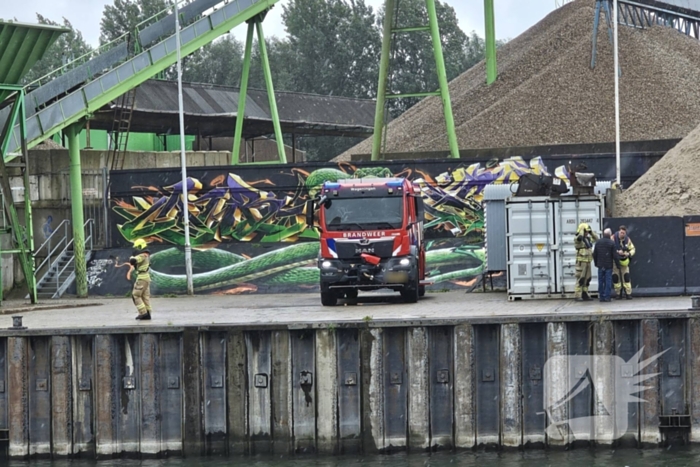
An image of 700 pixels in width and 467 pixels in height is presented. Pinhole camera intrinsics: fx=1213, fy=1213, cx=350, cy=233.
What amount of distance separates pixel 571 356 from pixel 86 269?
80.5 feet

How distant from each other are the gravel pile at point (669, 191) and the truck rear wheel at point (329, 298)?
28.8 ft

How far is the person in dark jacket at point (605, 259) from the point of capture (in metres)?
29.1

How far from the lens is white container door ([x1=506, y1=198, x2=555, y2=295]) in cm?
3112

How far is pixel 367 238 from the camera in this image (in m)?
32.2

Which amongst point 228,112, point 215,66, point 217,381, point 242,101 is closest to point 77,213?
point 242,101

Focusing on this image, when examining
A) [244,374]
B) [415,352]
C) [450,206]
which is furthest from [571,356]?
[450,206]

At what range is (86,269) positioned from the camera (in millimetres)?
43688

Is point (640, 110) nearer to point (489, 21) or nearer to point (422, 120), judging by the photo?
point (489, 21)

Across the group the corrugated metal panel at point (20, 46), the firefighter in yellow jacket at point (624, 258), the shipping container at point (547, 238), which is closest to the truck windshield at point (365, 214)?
the shipping container at point (547, 238)

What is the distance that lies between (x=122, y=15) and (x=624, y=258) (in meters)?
95.5

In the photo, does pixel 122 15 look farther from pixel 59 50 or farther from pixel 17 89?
pixel 17 89

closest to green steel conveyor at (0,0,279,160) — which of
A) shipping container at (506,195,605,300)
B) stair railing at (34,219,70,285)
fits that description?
stair railing at (34,219,70,285)

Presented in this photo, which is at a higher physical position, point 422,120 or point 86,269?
point 422,120

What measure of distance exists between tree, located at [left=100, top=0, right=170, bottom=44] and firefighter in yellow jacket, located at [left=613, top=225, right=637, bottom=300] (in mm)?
91445
